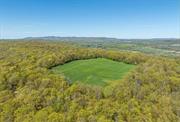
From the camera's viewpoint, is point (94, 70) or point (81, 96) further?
point (94, 70)

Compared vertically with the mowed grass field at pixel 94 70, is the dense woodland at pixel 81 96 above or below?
below

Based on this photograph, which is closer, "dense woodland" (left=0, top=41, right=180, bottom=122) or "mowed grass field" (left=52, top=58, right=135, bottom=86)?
"dense woodland" (left=0, top=41, right=180, bottom=122)

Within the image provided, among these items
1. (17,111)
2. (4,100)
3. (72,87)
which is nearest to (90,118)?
(72,87)

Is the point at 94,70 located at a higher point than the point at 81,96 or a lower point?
higher

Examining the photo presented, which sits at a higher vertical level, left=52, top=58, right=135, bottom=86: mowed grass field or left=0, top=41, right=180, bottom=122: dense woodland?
left=52, top=58, right=135, bottom=86: mowed grass field
